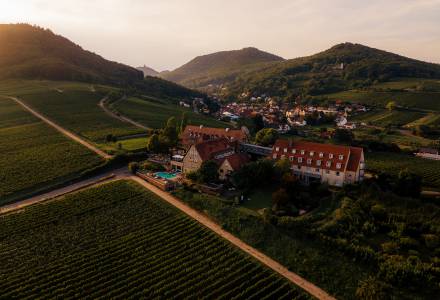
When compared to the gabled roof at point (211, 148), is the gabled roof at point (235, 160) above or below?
below

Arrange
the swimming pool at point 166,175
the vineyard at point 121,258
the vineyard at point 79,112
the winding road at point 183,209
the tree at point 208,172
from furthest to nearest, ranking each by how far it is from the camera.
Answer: the vineyard at point 79,112 → the swimming pool at point 166,175 → the tree at point 208,172 → the winding road at point 183,209 → the vineyard at point 121,258

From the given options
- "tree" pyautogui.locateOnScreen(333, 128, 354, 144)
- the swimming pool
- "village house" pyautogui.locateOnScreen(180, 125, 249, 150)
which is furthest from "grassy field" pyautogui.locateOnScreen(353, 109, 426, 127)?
the swimming pool

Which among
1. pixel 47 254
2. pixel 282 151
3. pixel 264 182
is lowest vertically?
pixel 47 254

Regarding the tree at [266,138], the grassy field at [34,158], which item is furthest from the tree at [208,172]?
the tree at [266,138]

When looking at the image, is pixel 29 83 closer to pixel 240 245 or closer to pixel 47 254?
pixel 47 254

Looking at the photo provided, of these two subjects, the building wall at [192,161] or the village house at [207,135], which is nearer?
the building wall at [192,161]

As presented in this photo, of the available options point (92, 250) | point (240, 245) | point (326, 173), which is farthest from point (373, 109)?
point (92, 250)

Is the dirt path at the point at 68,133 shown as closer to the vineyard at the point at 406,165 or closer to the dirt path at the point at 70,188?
the dirt path at the point at 70,188

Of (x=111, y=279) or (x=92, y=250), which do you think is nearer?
(x=111, y=279)

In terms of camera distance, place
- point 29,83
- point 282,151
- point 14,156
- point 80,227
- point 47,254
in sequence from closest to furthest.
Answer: point 47,254 → point 80,227 → point 282,151 → point 14,156 → point 29,83
